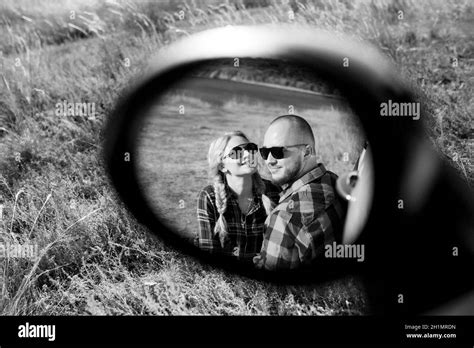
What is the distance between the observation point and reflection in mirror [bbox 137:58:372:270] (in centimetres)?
240

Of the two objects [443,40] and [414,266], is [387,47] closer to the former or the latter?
[443,40]

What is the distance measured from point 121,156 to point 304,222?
73 centimetres

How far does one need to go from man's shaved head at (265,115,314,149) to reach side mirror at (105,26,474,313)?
19cm

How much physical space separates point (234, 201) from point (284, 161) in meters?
0.25

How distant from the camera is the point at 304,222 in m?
2.41

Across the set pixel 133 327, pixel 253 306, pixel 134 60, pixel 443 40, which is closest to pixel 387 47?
pixel 443 40

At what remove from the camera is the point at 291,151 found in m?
2.40

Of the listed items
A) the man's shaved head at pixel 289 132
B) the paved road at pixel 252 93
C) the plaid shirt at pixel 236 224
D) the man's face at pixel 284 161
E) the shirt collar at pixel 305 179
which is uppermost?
the paved road at pixel 252 93

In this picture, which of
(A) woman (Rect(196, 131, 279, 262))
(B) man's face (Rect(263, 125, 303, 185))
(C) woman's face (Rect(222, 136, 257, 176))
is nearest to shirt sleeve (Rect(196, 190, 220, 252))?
(A) woman (Rect(196, 131, 279, 262))

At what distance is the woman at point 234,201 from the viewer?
8.09 ft

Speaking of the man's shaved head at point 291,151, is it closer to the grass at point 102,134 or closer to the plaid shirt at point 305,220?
the plaid shirt at point 305,220

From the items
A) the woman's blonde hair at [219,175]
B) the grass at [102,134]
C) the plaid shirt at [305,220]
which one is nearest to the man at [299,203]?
the plaid shirt at [305,220]

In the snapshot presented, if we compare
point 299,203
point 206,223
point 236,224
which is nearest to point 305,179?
point 299,203

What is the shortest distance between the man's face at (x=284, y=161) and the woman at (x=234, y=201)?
5cm
